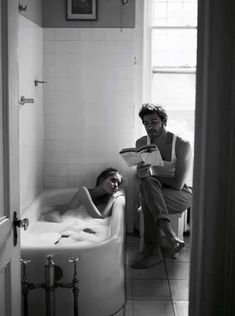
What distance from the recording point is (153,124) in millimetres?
3975

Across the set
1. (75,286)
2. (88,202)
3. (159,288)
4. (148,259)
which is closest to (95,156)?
(88,202)

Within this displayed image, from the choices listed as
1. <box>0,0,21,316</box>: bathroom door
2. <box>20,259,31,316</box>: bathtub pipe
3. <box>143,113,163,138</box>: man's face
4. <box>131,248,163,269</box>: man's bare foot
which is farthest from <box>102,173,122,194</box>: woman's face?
<box>0,0,21,316</box>: bathroom door

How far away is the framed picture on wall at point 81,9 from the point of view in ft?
14.8

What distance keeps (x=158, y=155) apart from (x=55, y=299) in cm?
152

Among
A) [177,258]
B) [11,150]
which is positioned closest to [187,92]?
[177,258]

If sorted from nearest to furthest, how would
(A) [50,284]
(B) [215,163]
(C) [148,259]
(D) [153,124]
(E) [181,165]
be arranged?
(B) [215,163] → (A) [50,284] → (C) [148,259] → (E) [181,165] → (D) [153,124]

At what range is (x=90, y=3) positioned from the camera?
4.52 metres

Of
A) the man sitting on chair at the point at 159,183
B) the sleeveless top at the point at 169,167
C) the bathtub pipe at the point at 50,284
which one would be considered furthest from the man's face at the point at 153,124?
the bathtub pipe at the point at 50,284

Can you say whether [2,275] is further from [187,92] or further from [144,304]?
[187,92]

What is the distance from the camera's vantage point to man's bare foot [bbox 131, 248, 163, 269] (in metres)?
3.70

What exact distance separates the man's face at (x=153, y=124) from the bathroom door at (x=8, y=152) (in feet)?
7.38

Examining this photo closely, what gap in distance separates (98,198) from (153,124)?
879 mm

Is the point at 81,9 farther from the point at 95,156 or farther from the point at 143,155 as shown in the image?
the point at 143,155

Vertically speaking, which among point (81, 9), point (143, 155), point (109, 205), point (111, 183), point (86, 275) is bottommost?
point (86, 275)
